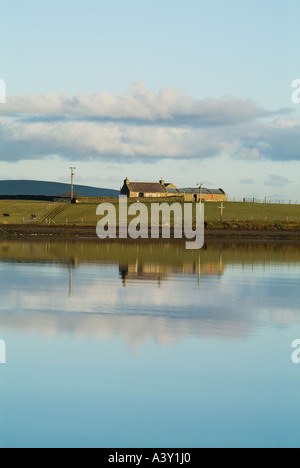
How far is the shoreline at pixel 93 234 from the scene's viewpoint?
274ft

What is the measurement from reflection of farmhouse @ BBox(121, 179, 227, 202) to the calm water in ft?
428

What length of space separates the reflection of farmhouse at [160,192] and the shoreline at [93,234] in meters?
68.6

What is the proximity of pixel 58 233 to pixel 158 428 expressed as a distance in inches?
3050

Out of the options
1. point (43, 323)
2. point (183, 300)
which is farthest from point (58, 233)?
point (43, 323)

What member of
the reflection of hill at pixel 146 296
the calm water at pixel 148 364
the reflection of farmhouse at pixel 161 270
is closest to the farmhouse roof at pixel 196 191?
the reflection of hill at pixel 146 296

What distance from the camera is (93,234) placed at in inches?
3499

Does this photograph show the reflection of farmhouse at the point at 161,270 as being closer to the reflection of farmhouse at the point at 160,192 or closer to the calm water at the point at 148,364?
the calm water at the point at 148,364

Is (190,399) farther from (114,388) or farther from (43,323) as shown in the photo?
(43,323)

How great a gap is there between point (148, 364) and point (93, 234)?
71.5m

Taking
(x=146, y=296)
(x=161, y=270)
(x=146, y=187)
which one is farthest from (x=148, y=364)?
(x=146, y=187)

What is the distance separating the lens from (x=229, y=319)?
2503 cm

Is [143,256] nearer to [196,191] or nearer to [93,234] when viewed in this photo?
[93,234]
